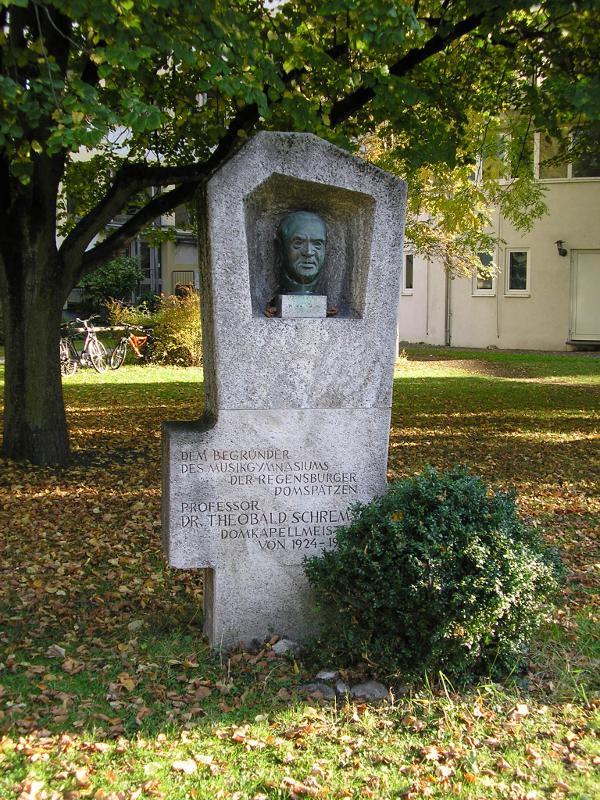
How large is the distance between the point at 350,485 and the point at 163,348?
660 inches

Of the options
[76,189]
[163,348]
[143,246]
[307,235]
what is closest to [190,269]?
[143,246]

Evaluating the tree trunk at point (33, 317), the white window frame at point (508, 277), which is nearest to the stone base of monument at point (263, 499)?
the tree trunk at point (33, 317)

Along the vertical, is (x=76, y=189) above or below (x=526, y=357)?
above

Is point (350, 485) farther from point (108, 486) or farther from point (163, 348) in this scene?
point (163, 348)

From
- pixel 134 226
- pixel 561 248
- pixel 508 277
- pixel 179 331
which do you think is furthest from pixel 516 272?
pixel 134 226

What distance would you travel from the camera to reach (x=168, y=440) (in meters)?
5.08

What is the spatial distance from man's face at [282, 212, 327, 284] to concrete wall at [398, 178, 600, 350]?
21950 mm

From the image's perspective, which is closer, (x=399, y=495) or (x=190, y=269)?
(x=399, y=495)

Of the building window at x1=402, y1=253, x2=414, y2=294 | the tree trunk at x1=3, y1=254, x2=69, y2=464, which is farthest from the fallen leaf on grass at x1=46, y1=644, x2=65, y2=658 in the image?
the building window at x1=402, y1=253, x2=414, y2=294

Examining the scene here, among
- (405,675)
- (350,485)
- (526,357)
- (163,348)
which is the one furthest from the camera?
(526,357)

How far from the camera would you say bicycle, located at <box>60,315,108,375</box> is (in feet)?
64.3

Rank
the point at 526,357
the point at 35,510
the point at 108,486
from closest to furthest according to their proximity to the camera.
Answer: the point at 35,510 < the point at 108,486 < the point at 526,357

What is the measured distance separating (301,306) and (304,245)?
0.35 meters

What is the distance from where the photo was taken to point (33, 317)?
951cm
